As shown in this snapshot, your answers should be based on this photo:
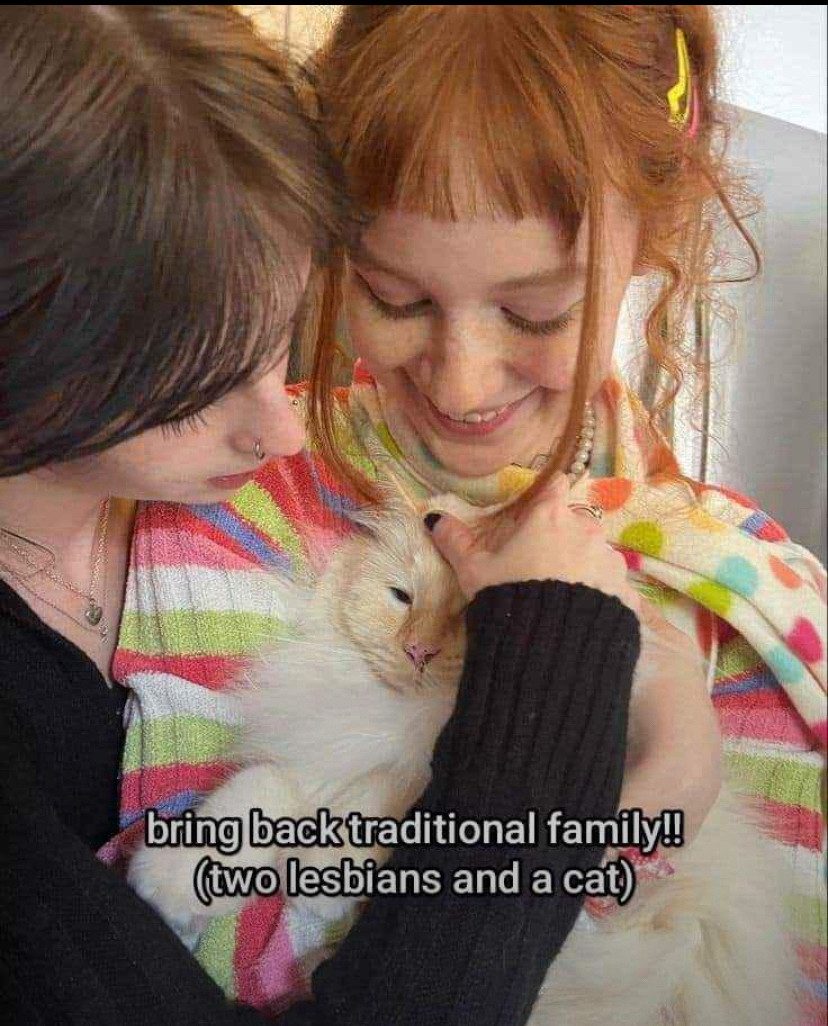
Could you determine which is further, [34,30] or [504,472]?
[504,472]

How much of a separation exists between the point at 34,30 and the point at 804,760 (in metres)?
0.50

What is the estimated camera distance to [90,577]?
0.71 m

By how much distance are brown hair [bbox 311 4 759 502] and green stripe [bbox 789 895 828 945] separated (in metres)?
0.28

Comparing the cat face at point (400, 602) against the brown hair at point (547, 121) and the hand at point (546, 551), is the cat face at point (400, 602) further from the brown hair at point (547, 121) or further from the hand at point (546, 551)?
the brown hair at point (547, 121)

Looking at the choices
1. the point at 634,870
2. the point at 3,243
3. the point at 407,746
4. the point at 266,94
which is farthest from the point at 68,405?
the point at 634,870

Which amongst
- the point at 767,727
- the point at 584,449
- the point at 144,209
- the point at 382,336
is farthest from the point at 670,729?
the point at 144,209

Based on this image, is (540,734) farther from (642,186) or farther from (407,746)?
(642,186)

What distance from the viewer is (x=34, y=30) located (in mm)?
425

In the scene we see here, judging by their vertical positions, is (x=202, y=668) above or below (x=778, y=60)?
below

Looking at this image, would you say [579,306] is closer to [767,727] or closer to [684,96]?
[684,96]

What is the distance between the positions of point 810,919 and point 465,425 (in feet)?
1.04

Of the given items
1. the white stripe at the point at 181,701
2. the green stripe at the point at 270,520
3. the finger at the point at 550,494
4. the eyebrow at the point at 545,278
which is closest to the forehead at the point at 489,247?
the eyebrow at the point at 545,278

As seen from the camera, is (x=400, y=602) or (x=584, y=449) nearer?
(x=584, y=449)

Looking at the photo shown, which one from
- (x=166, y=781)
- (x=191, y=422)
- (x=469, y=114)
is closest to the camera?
(x=469, y=114)
